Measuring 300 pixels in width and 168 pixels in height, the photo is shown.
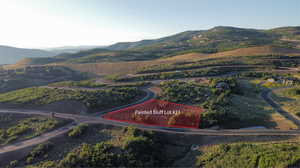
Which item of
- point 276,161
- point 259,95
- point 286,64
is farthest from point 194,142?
point 286,64

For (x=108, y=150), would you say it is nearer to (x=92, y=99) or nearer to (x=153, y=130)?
(x=153, y=130)

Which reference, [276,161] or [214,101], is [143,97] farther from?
[276,161]

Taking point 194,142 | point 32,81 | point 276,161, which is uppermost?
point 32,81

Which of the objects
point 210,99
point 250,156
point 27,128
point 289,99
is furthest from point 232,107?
point 27,128

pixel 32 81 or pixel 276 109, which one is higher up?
pixel 32 81

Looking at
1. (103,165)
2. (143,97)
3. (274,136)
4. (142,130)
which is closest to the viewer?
(103,165)

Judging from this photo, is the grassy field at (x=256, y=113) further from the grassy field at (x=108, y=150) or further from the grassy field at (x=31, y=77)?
the grassy field at (x=31, y=77)

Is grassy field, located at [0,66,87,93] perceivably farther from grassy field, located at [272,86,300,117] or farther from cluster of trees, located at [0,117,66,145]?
grassy field, located at [272,86,300,117]
